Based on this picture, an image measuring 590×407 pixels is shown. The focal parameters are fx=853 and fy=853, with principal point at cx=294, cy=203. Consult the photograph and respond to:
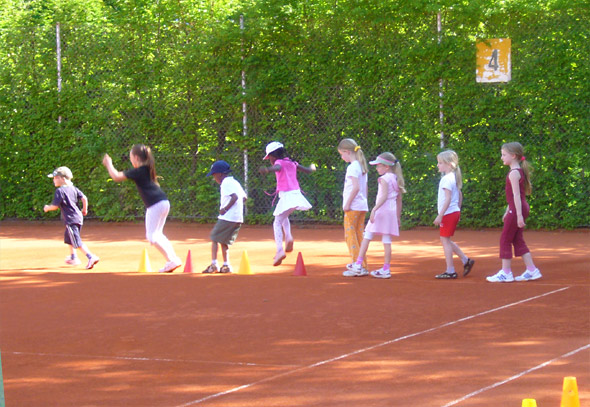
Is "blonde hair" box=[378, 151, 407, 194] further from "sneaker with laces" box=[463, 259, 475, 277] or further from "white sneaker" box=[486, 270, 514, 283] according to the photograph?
"white sneaker" box=[486, 270, 514, 283]

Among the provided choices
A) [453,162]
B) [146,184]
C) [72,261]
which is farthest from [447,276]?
[72,261]

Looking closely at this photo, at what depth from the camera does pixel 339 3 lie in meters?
15.9

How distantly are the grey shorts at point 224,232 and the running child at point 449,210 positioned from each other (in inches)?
97.4

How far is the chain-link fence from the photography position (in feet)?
47.8

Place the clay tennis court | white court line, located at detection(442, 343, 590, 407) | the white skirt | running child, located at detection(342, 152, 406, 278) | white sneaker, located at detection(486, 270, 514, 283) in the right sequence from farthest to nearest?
the white skirt, running child, located at detection(342, 152, 406, 278), white sneaker, located at detection(486, 270, 514, 283), the clay tennis court, white court line, located at detection(442, 343, 590, 407)

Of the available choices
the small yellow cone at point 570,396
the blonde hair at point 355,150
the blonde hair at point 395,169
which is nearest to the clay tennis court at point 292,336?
the small yellow cone at point 570,396

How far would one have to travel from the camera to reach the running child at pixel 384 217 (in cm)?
960

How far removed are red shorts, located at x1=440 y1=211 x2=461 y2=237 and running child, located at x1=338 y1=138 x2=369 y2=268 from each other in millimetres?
925

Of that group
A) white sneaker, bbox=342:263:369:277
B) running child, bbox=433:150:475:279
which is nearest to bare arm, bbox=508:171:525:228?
running child, bbox=433:150:475:279

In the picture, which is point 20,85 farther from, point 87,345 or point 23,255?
point 87,345

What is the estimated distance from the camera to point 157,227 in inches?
406

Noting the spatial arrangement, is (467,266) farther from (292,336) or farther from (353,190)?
(292,336)

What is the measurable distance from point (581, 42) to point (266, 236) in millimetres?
6249

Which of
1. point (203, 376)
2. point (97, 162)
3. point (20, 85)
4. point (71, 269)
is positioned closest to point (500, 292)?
point (203, 376)
